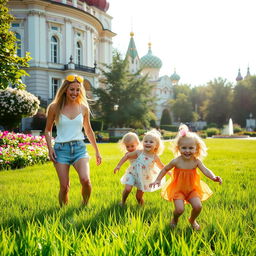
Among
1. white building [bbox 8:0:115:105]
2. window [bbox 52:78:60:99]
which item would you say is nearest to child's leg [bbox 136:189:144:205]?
white building [bbox 8:0:115:105]

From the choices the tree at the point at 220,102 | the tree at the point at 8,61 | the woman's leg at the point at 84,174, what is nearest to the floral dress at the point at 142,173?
the woman's leg at the point at 84,174

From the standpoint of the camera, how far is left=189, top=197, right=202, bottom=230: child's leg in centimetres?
313

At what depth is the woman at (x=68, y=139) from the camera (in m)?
4.03

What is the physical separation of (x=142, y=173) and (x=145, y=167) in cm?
10

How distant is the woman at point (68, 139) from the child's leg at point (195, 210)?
58.7 inches

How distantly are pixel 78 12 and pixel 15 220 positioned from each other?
37981 millimetres

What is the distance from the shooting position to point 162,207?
4008 millimetres

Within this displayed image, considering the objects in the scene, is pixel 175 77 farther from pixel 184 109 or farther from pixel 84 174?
pixel 84 174

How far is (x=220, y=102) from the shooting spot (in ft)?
201

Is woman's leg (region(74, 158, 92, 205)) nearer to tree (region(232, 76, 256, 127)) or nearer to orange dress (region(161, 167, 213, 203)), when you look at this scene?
orange dress (region(161, 167, 213, 203))

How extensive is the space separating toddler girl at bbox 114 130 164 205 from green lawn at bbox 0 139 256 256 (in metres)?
0.26

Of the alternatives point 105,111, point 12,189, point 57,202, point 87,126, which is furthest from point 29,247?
point 105,111

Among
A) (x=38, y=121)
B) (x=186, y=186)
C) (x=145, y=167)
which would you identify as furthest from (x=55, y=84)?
(x=186, y=186)

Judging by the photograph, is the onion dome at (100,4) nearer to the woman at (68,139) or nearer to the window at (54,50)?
the window at (54,50)
